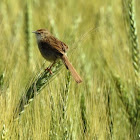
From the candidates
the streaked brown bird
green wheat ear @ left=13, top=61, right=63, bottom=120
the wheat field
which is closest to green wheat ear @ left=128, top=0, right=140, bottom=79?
the wheat field

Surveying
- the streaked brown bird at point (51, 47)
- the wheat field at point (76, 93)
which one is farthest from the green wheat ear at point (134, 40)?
the streaked brown bird at point (51, 47)

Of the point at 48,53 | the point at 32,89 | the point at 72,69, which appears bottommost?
the point at 32,89

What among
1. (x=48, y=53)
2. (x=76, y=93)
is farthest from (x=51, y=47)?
(x=76, y=93)

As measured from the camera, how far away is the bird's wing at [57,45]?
12.5 feet

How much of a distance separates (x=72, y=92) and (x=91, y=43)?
1958 mm

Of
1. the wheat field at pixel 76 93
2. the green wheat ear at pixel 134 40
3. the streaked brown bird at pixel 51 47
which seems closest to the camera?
the wheat field at pixel 76 93

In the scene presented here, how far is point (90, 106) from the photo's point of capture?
3393mm

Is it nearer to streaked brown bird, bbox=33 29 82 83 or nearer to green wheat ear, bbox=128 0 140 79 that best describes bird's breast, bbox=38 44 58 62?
streaked brown bird, bbox=33 29 82 83

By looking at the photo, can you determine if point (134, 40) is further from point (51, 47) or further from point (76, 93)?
point (76, 93)

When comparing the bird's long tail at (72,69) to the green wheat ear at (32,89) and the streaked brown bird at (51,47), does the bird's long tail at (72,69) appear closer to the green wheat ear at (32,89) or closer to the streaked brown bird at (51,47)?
the streaked brown bird at (51,47)

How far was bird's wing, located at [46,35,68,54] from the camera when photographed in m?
3.81

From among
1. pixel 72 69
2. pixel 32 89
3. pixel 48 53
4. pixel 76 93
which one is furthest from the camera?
pixel 48 53

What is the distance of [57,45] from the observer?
3934 millimetres

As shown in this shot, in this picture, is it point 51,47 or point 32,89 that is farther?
point 51,47
